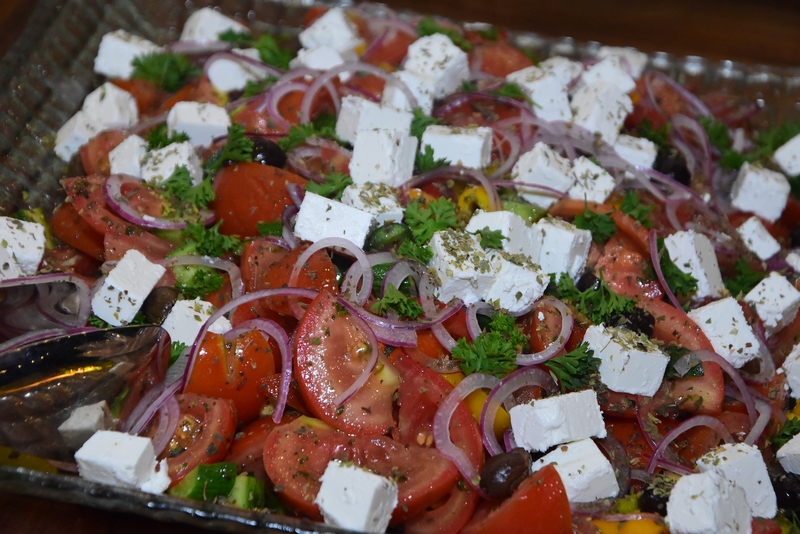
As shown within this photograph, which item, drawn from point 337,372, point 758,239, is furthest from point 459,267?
point 758,239

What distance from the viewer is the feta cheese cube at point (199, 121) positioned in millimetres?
3010

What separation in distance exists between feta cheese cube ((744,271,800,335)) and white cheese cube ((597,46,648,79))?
1.50m

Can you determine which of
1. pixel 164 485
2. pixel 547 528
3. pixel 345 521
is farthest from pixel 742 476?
pixel 164 485

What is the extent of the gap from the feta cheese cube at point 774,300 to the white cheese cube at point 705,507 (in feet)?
3.27

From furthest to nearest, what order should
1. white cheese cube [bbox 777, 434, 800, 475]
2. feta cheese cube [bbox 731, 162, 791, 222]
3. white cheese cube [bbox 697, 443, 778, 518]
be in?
feta cheese cube [bbox 731, 162, 791, 222] → white cheese cube [bbox 777, 434, 800, 475] → white cheese cube [bbox 697, 443, 778, 518]

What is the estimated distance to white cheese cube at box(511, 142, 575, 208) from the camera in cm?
290

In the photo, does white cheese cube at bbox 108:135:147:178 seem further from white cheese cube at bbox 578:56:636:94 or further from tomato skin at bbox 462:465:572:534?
white cheese cube at bbox 578:56:636:94

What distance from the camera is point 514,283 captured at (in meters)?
2.45

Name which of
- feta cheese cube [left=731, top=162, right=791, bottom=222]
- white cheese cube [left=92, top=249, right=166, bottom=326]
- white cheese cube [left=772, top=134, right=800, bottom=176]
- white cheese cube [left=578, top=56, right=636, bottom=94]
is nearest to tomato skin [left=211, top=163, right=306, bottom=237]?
white cheese cube [left=92, top=249, right=166, bottom=326]

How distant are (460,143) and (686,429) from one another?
152cm

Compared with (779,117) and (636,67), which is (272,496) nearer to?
(636,67)

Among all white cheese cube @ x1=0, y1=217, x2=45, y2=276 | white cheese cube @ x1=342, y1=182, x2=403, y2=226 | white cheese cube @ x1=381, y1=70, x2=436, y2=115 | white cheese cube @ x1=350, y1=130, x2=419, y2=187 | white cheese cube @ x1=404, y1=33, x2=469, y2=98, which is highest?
white cheese cube @ x1=404, y1=33, x2=469, y2=98

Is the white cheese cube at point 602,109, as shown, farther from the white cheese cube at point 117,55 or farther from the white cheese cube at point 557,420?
the white cheese cube at point 117,55

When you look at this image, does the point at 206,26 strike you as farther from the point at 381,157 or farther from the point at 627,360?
the point at 627,360
